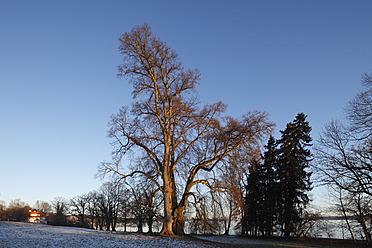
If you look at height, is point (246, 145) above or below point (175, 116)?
below

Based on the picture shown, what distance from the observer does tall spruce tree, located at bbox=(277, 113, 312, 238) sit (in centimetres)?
3077

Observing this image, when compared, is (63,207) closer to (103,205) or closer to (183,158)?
(103,205)

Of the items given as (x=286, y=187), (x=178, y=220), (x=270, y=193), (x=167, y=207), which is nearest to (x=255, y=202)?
(x=270, y=193)

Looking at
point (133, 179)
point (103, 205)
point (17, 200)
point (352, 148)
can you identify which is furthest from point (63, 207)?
point (352, 148)

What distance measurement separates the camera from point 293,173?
3077cm

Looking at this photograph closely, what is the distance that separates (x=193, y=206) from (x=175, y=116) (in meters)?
6.78

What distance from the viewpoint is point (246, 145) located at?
18.5 metres

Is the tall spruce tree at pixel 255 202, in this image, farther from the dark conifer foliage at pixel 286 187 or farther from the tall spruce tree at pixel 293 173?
the tall spruce tree at pixel 293 173

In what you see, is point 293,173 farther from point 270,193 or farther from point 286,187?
point 270,193

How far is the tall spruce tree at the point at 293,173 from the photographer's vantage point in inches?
1211

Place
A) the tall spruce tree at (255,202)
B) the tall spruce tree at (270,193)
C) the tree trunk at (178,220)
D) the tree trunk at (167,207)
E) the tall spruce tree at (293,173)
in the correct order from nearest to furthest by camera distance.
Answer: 1. the tree trunk at (167,207)
2. the tree trunk at (178,220)
3. the tall spruce tree at (293,173)
4. the tall spruce tree at (270,193)
5. the tall spruce tree at (255,202)

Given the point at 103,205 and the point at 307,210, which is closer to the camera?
the point at 307,210

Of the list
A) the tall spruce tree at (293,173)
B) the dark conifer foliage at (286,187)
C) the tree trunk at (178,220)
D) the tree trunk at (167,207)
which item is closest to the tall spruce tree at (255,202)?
the dark conifer foliage at (286,187)

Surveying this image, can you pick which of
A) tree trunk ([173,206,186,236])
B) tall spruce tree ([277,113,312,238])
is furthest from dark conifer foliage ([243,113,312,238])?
tree trunk ([173,206,186,236])
